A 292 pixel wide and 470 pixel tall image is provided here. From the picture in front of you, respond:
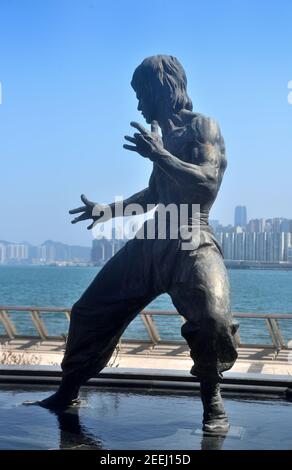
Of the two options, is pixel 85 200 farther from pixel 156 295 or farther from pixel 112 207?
pixel 156 295

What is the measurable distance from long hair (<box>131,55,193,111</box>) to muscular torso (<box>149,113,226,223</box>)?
178mm

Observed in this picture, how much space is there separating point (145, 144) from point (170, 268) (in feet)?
2.91

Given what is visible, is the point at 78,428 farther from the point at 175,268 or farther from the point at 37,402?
the point at 175,268

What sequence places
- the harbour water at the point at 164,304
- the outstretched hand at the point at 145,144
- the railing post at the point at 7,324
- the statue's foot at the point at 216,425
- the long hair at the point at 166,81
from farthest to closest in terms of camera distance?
the harbour water at the point at 164,304
the railing post at the point at 7,324
the long hair at the point at 166,81
the statue's foot at the point at 216,425
the outstretched hand at the point at 145,144

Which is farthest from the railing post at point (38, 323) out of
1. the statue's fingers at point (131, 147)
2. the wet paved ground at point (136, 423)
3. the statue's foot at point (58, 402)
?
the statue's fingers at point (131, 147)

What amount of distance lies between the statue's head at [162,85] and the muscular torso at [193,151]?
17 centimetres

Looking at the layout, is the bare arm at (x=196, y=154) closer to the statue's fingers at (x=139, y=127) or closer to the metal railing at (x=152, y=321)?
the statue's fingers at (x=139, y=127)

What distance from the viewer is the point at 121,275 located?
5129mm

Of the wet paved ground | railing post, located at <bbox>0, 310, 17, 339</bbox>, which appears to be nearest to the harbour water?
railing post, located at <bbox>0, 310, 17, 339</bbox>

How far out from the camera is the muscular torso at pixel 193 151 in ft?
15.3

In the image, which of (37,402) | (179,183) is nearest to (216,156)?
(179,183)

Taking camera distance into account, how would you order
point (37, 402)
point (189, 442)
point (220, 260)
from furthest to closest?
point (37, 402)
point (220, 260)
point (189, 442)

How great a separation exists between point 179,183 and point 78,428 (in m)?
1.78

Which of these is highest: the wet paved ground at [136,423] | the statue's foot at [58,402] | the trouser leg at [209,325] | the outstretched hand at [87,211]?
the outstretched hand at [87,211]
